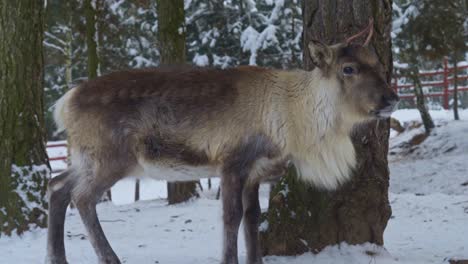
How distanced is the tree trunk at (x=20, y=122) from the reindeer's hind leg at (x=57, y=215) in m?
1.72

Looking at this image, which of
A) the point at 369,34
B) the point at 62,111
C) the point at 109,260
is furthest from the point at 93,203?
the point at 369,34

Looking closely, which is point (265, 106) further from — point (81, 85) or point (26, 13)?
point (26, 13)

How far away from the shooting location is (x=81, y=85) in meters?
4.93

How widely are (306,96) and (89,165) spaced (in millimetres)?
1702

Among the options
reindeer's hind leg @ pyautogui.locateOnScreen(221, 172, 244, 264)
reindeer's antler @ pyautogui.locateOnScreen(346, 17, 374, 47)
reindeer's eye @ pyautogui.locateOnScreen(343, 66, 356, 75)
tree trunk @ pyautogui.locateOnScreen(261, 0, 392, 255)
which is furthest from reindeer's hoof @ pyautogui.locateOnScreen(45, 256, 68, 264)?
reindeer's antler @ pyautogui.locateOnScreen(346, 17, 374, 47)

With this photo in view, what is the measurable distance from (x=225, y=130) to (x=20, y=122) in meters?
2.81

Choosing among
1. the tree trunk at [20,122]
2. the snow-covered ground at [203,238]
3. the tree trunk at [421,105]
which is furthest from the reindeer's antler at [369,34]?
the tree trunk at [421,105]

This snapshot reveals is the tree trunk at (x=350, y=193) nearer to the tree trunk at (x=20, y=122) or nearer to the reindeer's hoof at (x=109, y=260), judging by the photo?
the reindeer's hoof at (x=109, y=260)

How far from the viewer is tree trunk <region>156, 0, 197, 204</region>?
32.0 feet

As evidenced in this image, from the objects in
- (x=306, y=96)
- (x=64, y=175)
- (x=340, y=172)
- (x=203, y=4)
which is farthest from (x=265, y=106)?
(x=203, y=4)

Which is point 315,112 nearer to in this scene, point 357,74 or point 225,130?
point 357,74

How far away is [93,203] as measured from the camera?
15.5 feet

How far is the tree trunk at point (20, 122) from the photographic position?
638 centimetres

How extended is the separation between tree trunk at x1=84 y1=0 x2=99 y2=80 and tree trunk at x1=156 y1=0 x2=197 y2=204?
227 cm
